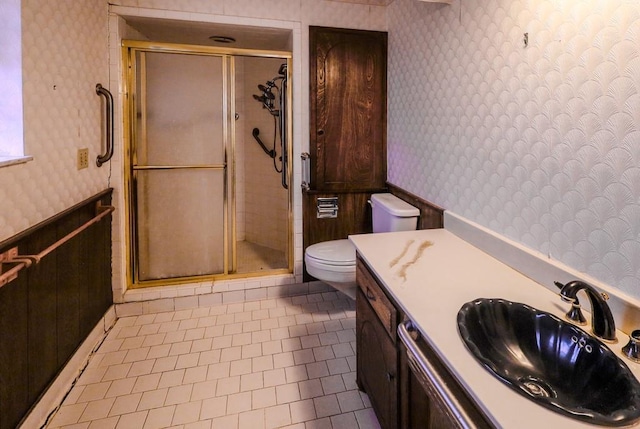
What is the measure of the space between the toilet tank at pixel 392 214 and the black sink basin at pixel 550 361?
45.6 inches

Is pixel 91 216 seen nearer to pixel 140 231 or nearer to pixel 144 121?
pixel 140 231

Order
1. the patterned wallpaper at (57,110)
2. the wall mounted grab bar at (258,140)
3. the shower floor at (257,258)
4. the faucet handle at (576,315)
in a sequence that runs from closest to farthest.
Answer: the faucet handle at (576,315) → the patterned wallpaper at (57,110) → the shower floor at (257,258) → the wall mounted grab bar at (258,140)

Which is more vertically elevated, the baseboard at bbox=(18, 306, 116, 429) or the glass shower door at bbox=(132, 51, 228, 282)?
the glass shower door at bbox=(132, 51, 228, 282)

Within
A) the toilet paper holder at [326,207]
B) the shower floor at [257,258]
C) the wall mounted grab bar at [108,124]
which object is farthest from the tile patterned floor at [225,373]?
the wall mounted grab bar at [108,124]

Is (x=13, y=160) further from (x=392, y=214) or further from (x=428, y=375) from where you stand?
(x=392, y=214)

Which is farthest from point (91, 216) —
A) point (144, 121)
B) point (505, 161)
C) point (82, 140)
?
point (505, 161)

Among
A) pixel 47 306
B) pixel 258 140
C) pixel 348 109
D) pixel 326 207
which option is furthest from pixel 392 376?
pixel 258 140

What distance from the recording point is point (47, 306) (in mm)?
1704

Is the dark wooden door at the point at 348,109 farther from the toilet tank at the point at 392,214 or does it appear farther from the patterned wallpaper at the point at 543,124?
the patterned wallpaper at the point at 543,124

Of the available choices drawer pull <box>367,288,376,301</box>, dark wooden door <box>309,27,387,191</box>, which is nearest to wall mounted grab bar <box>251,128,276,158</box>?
dark wooden door <box>309,27,387,191</box>

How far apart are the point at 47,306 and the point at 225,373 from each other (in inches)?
34.7

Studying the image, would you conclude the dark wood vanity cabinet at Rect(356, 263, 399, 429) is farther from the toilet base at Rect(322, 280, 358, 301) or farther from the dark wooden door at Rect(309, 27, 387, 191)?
the dark wooden door at Rect(309, 27, 387, 191)

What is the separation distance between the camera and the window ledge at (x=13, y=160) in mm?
1364

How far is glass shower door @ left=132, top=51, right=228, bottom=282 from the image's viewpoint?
267 centimetres
